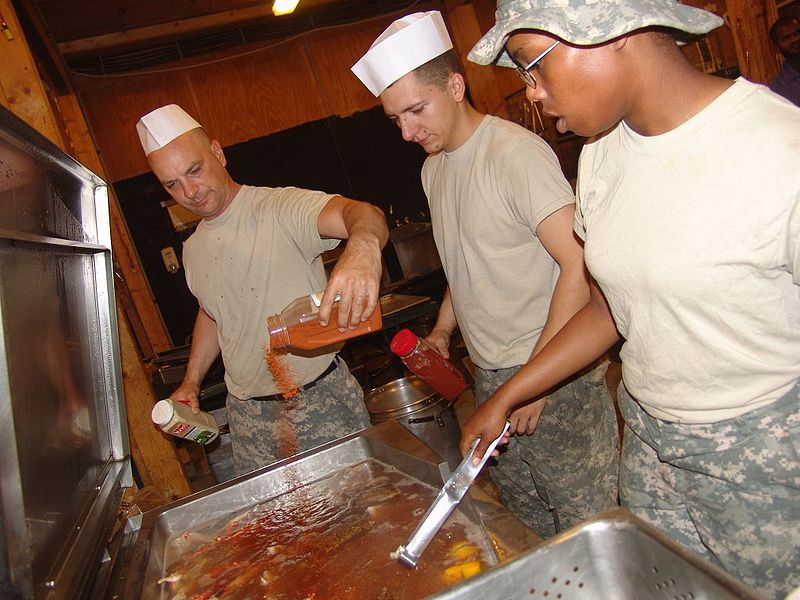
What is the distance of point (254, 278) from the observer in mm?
2670

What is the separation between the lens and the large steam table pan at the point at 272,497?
160 centimetres

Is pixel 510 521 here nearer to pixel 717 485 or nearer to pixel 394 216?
pixel 717 485

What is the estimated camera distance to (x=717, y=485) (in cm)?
134

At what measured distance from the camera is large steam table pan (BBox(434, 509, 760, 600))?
912 mm

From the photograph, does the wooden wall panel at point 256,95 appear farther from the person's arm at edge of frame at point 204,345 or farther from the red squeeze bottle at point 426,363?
the red squeeze bottle at point 426,363

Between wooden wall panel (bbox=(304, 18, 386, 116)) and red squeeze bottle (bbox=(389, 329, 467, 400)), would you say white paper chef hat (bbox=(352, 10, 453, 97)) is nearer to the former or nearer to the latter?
red squeeze bottle (bbox=(389, 329, 467, 400))

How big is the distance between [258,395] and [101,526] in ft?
3.74

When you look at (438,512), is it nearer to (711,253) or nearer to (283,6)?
(711,253)

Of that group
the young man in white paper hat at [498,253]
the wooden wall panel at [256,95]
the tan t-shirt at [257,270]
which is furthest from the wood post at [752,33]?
the wooden wall panel at [256,95]

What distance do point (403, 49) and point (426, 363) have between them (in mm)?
1113

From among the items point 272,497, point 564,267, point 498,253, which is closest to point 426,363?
point 498,253

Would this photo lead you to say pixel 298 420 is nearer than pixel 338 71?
Yes

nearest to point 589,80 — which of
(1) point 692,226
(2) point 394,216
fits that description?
(1) point 692,226

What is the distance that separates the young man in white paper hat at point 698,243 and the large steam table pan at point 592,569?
0.48 metres
